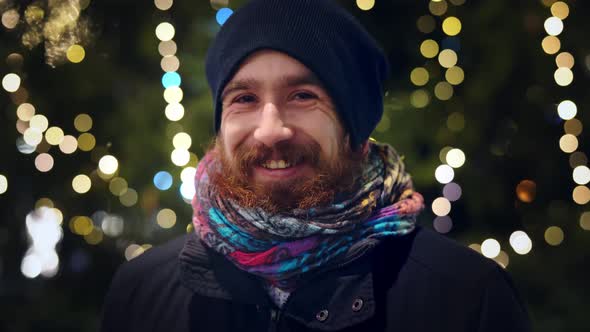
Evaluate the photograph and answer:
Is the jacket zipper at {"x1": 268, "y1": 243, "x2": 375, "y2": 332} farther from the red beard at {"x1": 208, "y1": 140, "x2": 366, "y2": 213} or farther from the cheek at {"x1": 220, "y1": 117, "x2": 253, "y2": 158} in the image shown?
the cheek at {"x1": 220, "y1": 117, "x2": 253, "y2": 158}

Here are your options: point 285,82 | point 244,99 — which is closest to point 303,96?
point 285,82

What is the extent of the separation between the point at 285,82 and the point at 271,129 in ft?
0.51

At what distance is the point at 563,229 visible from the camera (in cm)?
382

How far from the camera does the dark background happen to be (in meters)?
3.73

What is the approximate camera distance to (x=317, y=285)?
2365mm

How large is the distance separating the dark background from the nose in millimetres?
1391

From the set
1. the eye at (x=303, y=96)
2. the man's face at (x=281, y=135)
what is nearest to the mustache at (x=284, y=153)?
the man's face at (x=281, y=135)

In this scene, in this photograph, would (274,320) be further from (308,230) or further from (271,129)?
(271,129)

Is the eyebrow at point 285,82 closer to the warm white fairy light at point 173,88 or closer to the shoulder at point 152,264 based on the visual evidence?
the shoulder at point 152,264

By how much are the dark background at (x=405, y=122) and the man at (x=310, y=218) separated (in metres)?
1.22

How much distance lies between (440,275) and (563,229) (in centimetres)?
168

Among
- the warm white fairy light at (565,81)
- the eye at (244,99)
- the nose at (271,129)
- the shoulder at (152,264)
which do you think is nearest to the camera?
the nose at (271,129)

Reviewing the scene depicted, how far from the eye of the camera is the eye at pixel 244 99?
241 centimetres

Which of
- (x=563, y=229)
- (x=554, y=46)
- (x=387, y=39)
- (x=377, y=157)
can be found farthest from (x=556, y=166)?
(x=377, y=157)
